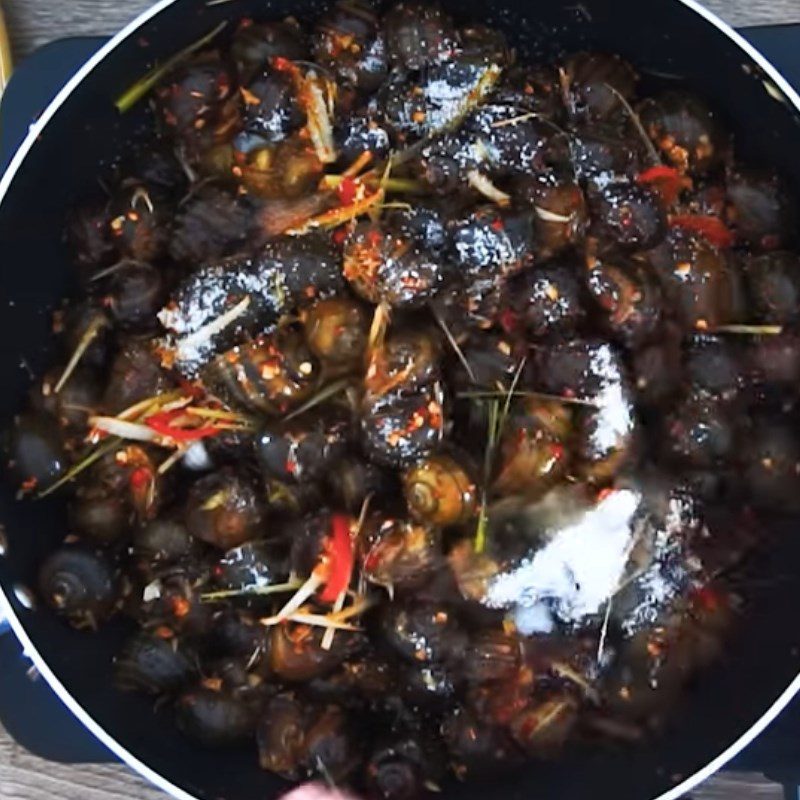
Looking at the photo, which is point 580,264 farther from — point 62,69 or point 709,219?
point 62,69

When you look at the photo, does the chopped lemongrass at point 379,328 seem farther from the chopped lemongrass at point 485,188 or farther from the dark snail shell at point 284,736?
the dark snail shell at point 284,736

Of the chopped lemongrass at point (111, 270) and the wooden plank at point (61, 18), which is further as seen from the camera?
the wooden plank at point (61, 18)

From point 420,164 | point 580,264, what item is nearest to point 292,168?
point 420,164

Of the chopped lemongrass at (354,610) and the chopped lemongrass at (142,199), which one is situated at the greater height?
the chopped lemongrass at (142,199)

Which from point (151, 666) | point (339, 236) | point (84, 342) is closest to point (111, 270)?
point (84, 342)

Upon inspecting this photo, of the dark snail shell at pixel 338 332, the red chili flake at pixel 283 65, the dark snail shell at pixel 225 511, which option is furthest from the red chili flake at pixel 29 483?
the red chili flake at pixel 283 65

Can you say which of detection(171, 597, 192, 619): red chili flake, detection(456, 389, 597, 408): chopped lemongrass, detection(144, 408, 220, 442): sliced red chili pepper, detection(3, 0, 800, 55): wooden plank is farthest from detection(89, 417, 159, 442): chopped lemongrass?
detection(3, 0, 800, 55): wooden plank
